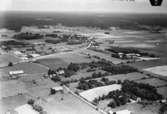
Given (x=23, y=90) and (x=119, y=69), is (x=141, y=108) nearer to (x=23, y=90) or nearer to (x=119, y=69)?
(x=119, y=69)

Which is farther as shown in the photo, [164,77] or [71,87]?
[164,77]

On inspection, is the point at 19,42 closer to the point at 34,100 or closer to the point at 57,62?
the point at 57,62

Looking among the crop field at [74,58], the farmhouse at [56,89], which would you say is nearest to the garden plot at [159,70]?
the crop field at [74,58]

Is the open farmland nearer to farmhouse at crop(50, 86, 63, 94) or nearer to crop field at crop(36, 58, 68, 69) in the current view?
farmhouse at crop(50, 86, 63, 94)

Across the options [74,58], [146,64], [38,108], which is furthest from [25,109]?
[146,64]

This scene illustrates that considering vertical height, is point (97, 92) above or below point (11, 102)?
above

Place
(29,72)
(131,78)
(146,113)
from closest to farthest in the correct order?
(146,113), (131,78), (29,72)

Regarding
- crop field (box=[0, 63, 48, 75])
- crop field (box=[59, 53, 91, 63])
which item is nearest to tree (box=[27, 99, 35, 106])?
crop field (box=[0, 63, 48, 75])

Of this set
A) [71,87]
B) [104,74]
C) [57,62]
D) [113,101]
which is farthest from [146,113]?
[57,62]
